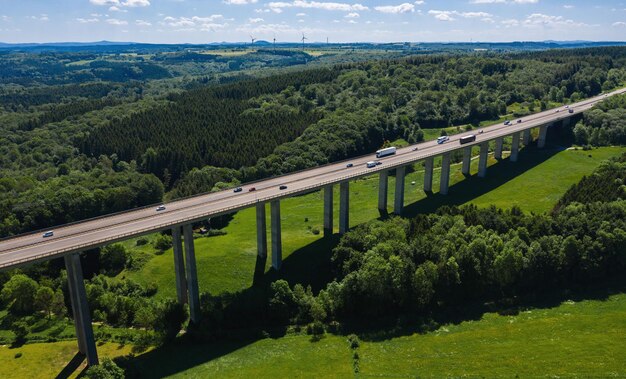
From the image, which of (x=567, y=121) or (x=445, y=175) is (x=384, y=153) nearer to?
(x=445, y=175)

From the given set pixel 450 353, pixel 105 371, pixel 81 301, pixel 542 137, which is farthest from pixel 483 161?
pixel 105 371

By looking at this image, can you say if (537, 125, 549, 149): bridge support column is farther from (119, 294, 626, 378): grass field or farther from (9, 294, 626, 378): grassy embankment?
(9, 294, 626, 378): grassy embankment

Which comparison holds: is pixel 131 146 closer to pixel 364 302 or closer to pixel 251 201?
pixel 251 201

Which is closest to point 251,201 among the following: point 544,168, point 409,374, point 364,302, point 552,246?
point 364,302

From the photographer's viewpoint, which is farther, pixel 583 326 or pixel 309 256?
pixel 309 256

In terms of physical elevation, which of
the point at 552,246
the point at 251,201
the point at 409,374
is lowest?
the point at 409,374

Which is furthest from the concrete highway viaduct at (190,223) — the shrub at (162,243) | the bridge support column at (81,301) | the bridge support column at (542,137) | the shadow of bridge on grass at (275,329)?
the bridge support column at (542,137)

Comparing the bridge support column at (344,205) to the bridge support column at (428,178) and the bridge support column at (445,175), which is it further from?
the bridge support column at (445,175)
